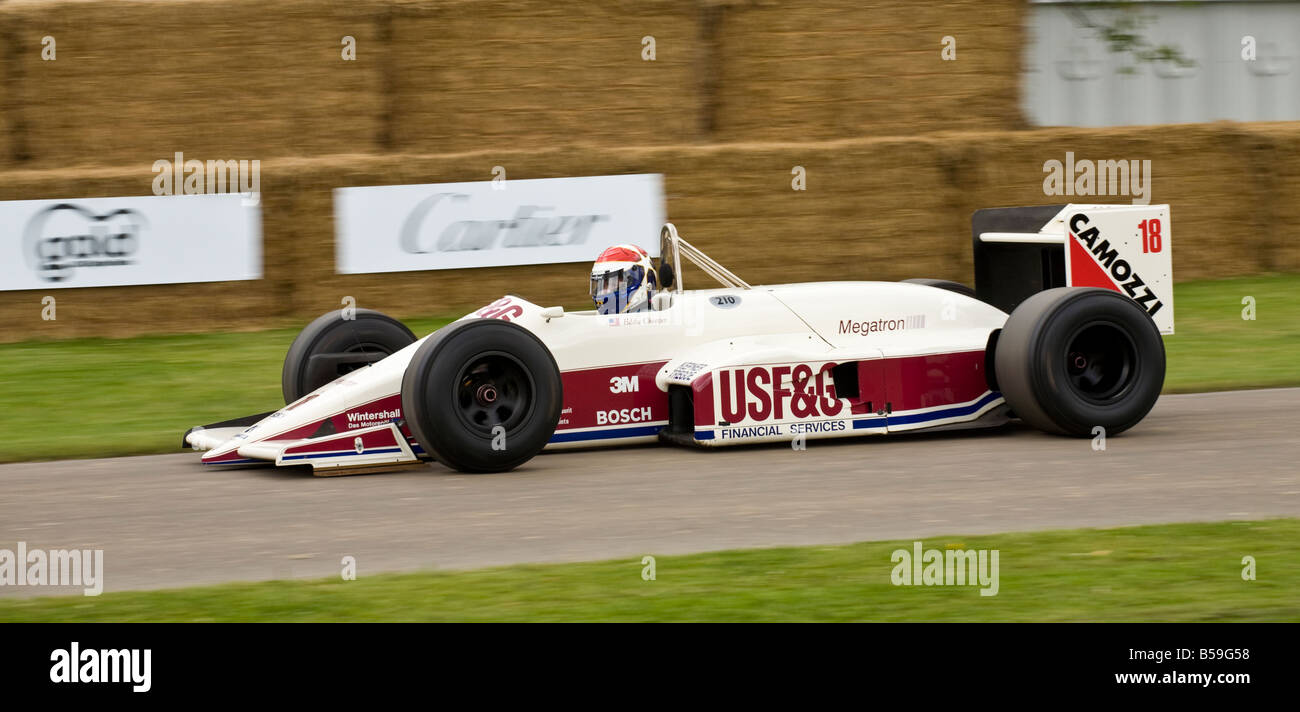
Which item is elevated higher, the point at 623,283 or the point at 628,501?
the point at 623,283

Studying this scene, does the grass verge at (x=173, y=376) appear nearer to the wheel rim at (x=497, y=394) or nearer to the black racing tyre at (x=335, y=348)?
the black racing tyre at (x=335, y=348)

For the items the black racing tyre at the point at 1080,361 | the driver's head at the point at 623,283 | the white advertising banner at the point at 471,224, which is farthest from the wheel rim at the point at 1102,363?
the white advertising banner at the point at 471,224

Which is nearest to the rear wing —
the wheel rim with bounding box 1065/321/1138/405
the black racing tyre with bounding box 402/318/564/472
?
the wheel rim with bounding box 1065/321/1138/405

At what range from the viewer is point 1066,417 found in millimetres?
9711

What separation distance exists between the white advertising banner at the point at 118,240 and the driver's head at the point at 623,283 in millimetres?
6133

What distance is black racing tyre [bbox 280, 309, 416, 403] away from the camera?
10.3 meters

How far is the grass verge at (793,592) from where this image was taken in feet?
19.2

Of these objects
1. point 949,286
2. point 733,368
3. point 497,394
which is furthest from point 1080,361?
point 497,394

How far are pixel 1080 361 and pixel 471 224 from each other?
7301mm

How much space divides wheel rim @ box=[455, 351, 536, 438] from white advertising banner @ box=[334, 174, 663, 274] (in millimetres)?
6806

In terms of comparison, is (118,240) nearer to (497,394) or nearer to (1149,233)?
(497,394)

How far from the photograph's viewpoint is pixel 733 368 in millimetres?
9664
